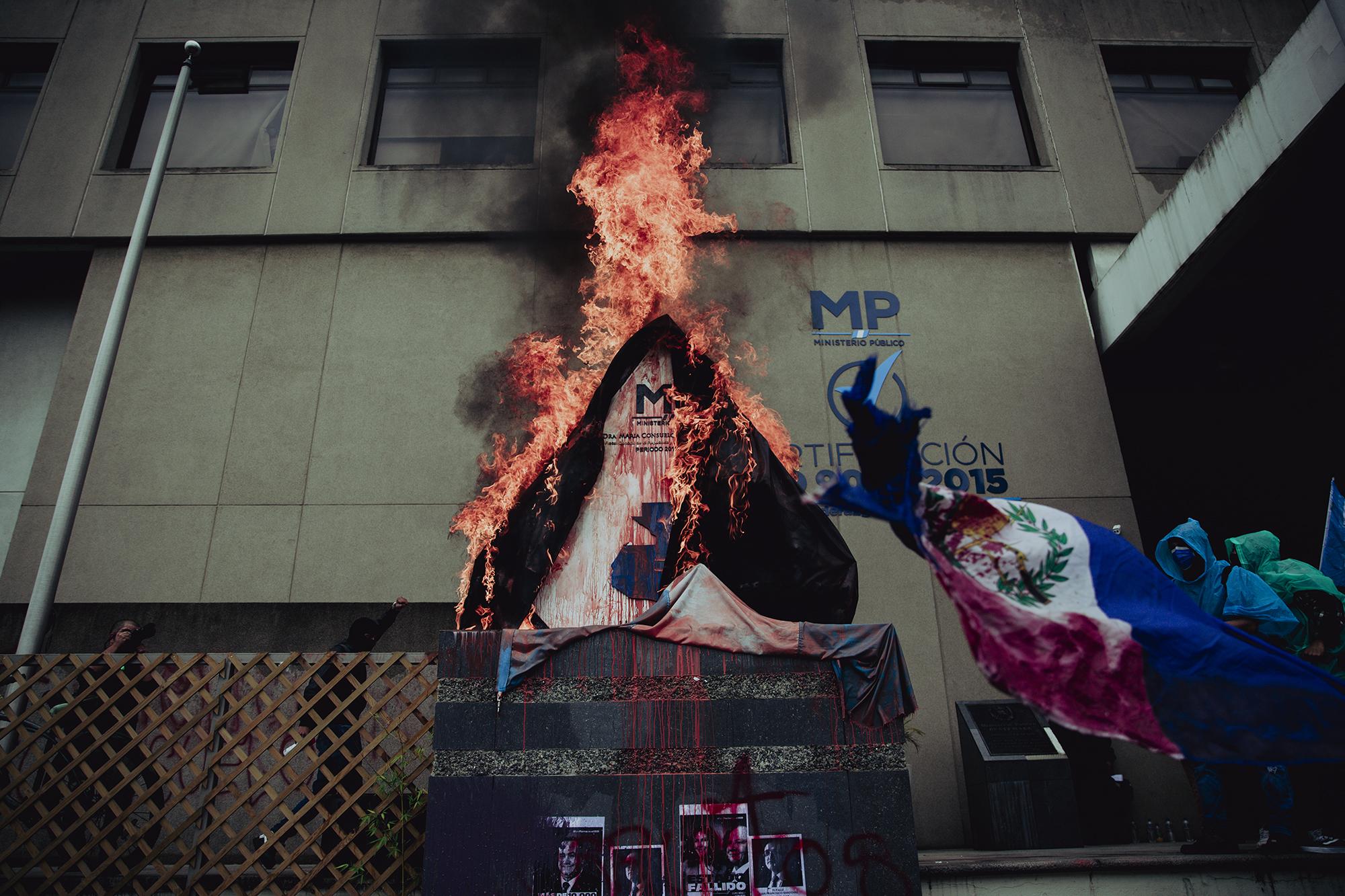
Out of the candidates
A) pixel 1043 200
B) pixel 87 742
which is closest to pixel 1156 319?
pixel 1043 200

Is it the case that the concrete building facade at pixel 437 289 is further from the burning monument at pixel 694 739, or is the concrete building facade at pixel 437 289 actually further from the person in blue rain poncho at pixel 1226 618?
the burning monument at pixel 694 739

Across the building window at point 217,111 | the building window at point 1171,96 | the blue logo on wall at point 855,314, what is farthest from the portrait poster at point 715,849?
the building window at point 1171,96

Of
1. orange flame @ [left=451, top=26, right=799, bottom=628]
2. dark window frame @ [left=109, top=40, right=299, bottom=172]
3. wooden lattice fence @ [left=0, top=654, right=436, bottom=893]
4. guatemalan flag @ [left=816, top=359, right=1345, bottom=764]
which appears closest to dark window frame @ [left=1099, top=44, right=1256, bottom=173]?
orange flame @ [left=451, top=26, right=799, bottom=628]

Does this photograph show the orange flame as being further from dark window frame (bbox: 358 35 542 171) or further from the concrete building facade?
dark window frame (bbox: 358 35 542 171)

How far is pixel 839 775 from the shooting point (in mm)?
4309

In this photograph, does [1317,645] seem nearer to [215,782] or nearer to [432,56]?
[215,782]

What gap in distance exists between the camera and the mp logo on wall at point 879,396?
9844mm

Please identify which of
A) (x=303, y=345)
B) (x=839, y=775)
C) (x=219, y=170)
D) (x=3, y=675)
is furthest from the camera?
(x=219, y=170)

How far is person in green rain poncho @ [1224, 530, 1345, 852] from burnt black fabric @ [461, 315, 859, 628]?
3.28m

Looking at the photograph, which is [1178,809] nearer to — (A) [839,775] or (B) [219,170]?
(A) [839,775]

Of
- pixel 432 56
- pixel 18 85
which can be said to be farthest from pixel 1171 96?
pixel 18 85

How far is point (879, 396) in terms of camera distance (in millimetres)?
9984

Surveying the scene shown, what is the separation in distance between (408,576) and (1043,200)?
391 inches

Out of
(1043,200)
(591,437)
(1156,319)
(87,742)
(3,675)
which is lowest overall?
(87,742)
